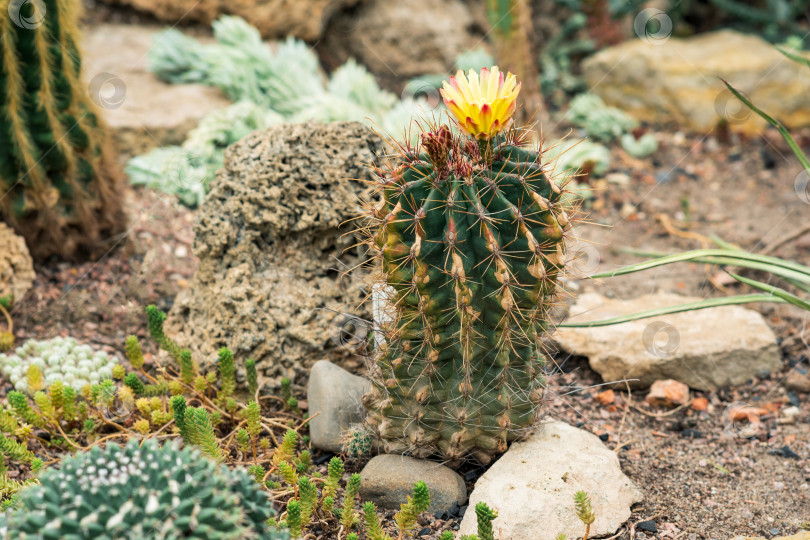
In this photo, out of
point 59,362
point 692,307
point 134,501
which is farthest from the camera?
point 59,362

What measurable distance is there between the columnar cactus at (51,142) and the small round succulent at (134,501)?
8.14 ft

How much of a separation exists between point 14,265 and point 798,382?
159 inches

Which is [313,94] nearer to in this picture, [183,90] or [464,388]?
[183,90]

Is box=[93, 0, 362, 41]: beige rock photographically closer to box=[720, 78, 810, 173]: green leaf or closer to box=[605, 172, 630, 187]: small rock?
box=[605, 172, 630, 187]: small rock

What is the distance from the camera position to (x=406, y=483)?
2676mm

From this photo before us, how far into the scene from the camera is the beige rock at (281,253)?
10.6 ft

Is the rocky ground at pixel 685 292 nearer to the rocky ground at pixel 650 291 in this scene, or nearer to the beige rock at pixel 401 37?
the rocky ground at pixel 650 291

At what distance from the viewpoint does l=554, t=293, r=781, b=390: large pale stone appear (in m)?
3.57

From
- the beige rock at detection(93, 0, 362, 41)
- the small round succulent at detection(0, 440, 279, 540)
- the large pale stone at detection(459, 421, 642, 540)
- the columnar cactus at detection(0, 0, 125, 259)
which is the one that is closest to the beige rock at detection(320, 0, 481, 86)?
the beige rock at detection(93, 0, 362, 41)

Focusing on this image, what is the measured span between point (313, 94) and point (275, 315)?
2854mm

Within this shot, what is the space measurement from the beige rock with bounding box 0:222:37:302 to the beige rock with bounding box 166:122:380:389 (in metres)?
1.02

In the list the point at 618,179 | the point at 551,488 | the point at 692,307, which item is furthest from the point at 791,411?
the point at 618,179

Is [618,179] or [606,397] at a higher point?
[618,179]

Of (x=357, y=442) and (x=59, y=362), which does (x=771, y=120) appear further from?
(x=59, y=362)
